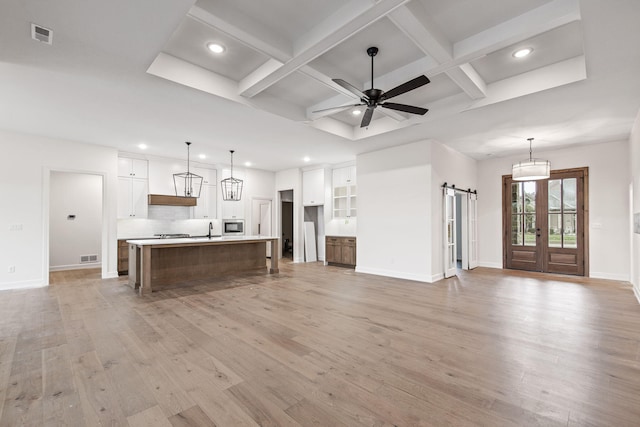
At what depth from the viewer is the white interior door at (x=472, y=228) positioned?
24.4 feet

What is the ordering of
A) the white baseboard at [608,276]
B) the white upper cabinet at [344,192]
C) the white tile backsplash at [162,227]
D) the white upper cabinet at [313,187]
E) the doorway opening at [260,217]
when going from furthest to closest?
the doorway opening at [260,217] → the white upper cabinet at [313,187] → the white upper cabinet at [344,192] → the white tile backsplash at [162,227] → the white baseboard at [608,276]

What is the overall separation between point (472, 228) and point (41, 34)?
27.2ft

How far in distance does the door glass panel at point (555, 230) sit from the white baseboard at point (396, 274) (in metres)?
3.45

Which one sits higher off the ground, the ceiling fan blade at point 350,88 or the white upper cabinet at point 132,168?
the ceiling fan blade at point 350,88

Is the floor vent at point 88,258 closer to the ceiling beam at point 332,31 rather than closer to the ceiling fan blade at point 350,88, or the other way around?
the ceiling beam at point 332,31

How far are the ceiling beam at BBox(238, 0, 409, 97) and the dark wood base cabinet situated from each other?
5.00m

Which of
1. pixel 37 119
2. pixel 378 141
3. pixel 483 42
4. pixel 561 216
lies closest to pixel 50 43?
pixel 37 119

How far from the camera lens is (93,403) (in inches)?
76.6

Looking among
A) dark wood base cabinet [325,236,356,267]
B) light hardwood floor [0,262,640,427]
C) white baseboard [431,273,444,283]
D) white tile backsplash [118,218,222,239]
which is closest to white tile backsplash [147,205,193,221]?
white tile backsplash [118,218,222,239]

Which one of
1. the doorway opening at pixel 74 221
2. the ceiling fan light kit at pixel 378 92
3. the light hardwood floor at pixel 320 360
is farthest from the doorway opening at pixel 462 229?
the doorway opening at pixel 74 221

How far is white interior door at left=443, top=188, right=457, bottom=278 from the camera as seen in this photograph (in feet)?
20.3

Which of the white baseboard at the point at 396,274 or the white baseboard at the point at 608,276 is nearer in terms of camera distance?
the white baseboard at the point at 396,274

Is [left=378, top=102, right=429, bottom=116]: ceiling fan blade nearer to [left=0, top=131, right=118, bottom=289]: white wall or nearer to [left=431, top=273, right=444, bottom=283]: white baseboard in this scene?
[left=431, top=273, right=444, bottom=283]: white baseboard

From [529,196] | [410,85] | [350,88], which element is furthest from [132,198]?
[529,196]
